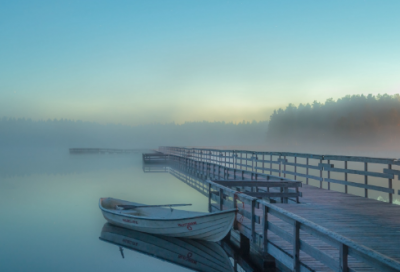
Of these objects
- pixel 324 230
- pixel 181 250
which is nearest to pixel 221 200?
pixel 181 250

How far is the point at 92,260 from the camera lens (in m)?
9.74

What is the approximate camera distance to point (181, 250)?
9.09m

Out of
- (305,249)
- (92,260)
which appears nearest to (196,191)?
(92,260)

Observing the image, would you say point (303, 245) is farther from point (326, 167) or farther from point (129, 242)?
point (326, 167)

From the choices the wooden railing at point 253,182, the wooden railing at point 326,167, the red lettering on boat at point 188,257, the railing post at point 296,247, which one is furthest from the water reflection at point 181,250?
the wooden railing at point 326,167

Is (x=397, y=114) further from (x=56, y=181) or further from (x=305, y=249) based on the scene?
(x=305, y=249)

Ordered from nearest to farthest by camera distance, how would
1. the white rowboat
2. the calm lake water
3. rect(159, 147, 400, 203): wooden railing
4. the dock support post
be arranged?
the white rowboat < the dock support post < the calm lake water < rect(159, 147, 400, 203): wooden railing

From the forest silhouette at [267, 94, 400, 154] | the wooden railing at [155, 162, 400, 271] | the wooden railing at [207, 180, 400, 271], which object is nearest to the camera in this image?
the wooden railing at [207, 180, 400, 271]

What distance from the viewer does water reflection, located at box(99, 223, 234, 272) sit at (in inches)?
327

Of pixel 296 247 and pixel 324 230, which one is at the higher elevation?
pixel 324 230

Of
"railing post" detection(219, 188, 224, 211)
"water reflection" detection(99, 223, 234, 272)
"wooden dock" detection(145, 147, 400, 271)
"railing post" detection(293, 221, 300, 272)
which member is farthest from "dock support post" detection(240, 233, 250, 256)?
"railing post" detection(293, 221, 300, 272)

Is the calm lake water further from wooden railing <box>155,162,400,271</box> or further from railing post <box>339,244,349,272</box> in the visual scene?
railing post <box>339,244,349,272</box>

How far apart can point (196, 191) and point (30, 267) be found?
12.4 m

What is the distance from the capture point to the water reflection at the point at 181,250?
8.30 metres
